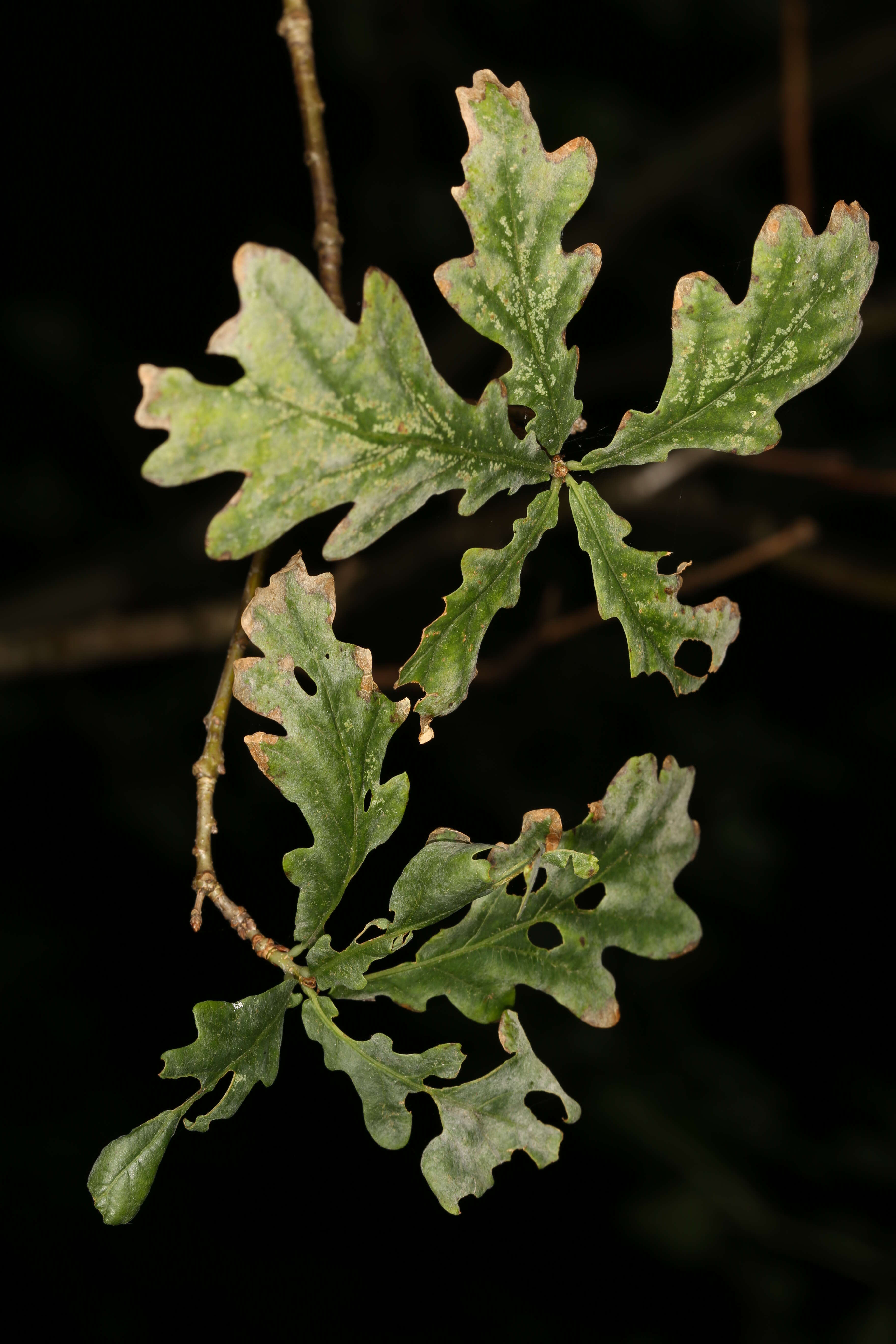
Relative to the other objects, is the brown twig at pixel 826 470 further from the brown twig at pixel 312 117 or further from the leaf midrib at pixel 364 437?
the leaf midrib at pixel 364 437

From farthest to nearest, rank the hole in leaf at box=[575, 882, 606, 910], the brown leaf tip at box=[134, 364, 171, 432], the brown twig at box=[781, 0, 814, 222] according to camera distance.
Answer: the brown twig at box=[781, 0, 814, 222]
the hole in leaf at box=[575, 882, 606, 910]
the brown leaf tip at box=[134, 364, 171, 432]

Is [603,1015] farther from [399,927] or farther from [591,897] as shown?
[591,897]

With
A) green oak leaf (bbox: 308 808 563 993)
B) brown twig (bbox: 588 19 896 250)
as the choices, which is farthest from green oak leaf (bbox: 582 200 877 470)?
brown twig (bbox: 588 19 896 250)

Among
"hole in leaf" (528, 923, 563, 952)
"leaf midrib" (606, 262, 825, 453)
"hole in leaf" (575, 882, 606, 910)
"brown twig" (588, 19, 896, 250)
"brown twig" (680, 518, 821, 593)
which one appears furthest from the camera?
"brown twig" (588, 19, 896, 250)

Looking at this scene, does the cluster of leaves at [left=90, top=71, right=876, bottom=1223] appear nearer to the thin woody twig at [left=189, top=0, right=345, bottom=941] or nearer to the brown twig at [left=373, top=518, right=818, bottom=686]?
the thin woody twig at [left=189, top=0, right=345, bottom=941]

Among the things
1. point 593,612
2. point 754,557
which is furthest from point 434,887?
point 593,612
